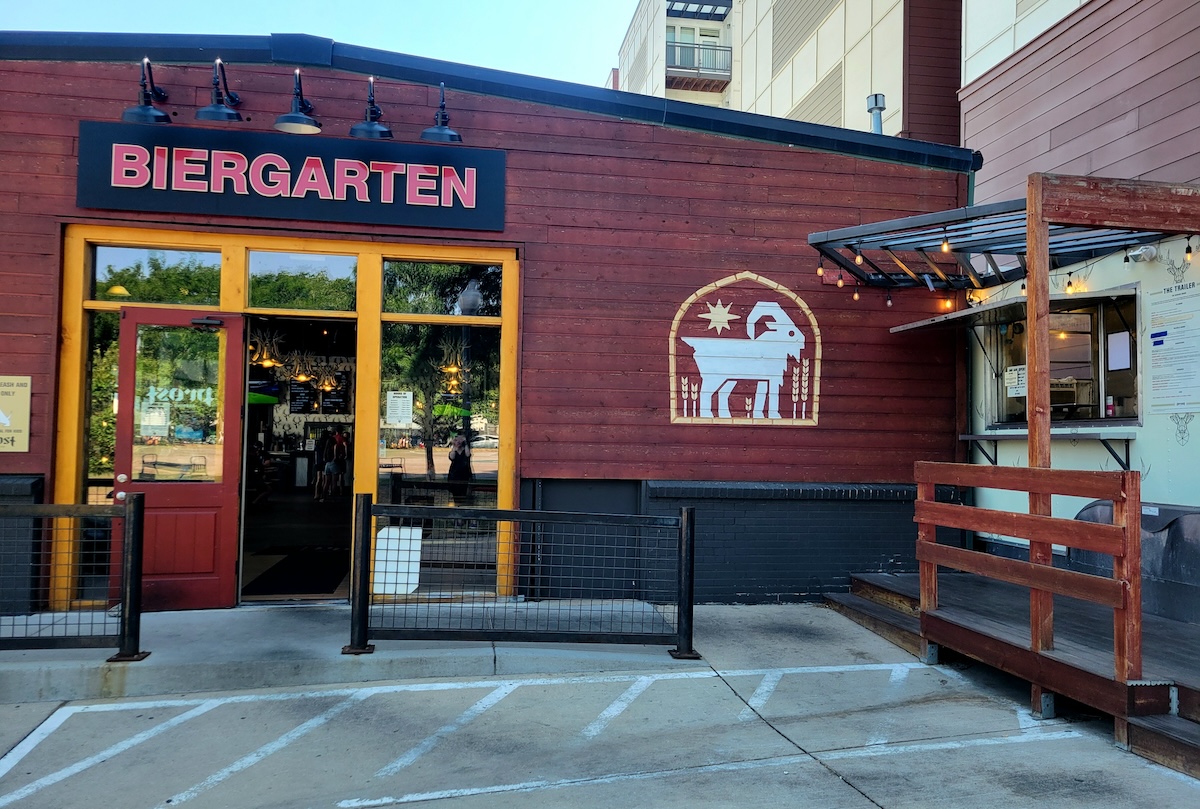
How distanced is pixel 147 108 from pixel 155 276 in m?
1.30

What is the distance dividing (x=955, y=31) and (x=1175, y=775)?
36.9 ft

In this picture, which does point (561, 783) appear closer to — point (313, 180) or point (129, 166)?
point (313, 180)

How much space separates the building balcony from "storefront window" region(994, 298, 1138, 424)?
2544cm

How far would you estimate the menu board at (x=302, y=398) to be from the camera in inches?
638

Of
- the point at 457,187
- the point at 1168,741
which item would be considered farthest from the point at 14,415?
the point at 1168,741

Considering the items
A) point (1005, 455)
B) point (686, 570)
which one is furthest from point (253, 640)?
point (1005, 455)

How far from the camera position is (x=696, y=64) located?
3033 centimetres

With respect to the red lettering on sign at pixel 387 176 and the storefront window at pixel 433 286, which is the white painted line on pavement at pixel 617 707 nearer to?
the storefront window at pixel 433 286

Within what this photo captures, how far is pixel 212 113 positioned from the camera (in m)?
6.28

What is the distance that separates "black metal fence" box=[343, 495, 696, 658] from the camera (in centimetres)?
539

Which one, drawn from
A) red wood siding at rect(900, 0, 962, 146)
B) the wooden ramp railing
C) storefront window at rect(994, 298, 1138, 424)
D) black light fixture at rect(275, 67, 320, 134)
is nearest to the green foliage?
black light fixture at rect(275, 67, 320, 134)

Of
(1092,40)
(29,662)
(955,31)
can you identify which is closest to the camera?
(29,662)

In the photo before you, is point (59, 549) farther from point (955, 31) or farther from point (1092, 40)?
point (955, 31)

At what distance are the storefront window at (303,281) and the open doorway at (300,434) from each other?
13.4ft
